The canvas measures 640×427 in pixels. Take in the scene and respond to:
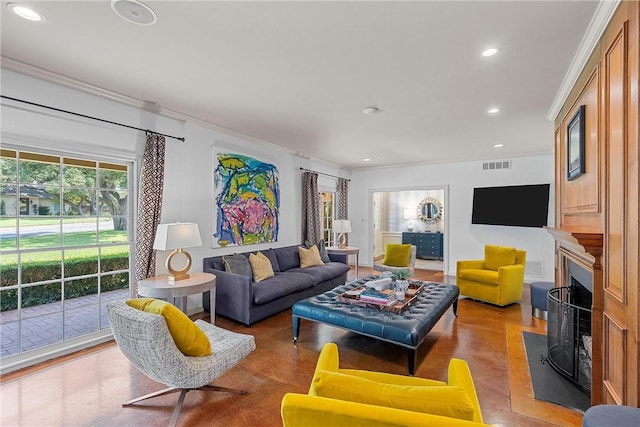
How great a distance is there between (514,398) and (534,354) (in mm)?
911

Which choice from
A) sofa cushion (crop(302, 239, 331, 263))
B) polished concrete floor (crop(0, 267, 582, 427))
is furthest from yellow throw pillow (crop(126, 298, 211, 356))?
sofa cushion (crop(302, 239, 331, 263))

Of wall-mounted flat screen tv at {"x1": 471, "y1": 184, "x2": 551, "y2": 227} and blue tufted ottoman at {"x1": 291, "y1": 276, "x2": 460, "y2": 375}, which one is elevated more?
wall-mounted flat screen tv at {"x1": 471, "y1": 184, "x2": 551, "y2": 227}

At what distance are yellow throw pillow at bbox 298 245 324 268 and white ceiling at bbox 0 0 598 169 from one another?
2.27 m

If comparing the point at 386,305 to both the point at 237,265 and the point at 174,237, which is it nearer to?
the point at 237,265

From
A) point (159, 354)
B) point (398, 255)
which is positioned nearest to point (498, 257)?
point (398, 255)

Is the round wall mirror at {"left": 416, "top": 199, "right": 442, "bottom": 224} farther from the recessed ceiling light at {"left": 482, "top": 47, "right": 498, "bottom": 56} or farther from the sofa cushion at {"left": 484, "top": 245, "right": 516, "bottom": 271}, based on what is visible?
the recessed ceiling light at {"left": 482, "top": 47, "right": 498, "bottom": 56}

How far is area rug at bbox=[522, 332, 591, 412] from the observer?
2211mm

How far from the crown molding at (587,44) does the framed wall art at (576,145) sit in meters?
0.34

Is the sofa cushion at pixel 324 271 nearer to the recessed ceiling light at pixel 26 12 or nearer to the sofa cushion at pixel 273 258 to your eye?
the sofa cushion at pixel 273 258

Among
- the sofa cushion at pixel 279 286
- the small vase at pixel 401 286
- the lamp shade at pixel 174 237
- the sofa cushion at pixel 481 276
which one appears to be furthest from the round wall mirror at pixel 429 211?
the lamp shade at pixel 174 237

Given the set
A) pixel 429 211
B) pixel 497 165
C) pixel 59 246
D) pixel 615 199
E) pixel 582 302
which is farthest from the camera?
pixel 429 211

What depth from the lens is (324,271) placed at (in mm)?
4887

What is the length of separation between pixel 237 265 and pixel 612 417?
360 cm

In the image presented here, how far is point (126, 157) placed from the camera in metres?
3.30
